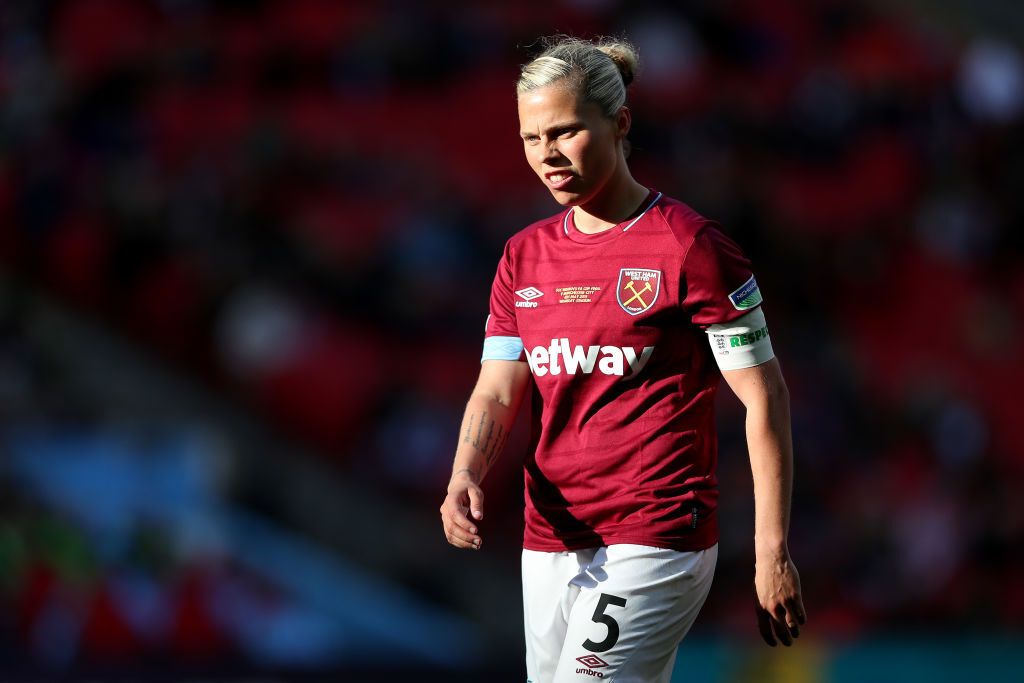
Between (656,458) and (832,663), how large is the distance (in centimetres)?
504

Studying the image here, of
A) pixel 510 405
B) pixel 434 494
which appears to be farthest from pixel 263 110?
pixel 510 405

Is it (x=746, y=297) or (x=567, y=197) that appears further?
(x=567, y=197)

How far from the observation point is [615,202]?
3.39m

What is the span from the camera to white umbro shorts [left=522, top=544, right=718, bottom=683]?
125 inches

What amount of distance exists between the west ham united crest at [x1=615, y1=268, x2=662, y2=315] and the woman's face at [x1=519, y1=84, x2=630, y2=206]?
229 mm

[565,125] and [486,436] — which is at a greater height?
[565,125]

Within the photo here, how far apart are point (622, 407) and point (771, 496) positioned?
0.41 meters

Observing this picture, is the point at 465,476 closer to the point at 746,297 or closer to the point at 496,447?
the point at 496,447

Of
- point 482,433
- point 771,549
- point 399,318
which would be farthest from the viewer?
point 399,318

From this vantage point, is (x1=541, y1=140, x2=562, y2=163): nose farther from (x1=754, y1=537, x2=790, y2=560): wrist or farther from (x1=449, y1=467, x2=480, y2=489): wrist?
(x1=754, y1=537, x2=790, y2=560): wrist

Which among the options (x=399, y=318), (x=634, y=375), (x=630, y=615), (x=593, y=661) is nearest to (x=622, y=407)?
(x=634, y=375)

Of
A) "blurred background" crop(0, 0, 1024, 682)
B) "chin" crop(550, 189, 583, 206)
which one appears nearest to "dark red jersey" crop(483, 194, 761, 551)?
"chin" crop(550, 189, 583, 206)

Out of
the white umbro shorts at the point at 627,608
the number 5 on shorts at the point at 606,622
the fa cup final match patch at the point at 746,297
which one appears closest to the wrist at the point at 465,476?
the white umbro shorts at the point at 627,608

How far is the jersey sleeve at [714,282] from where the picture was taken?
318 cm
